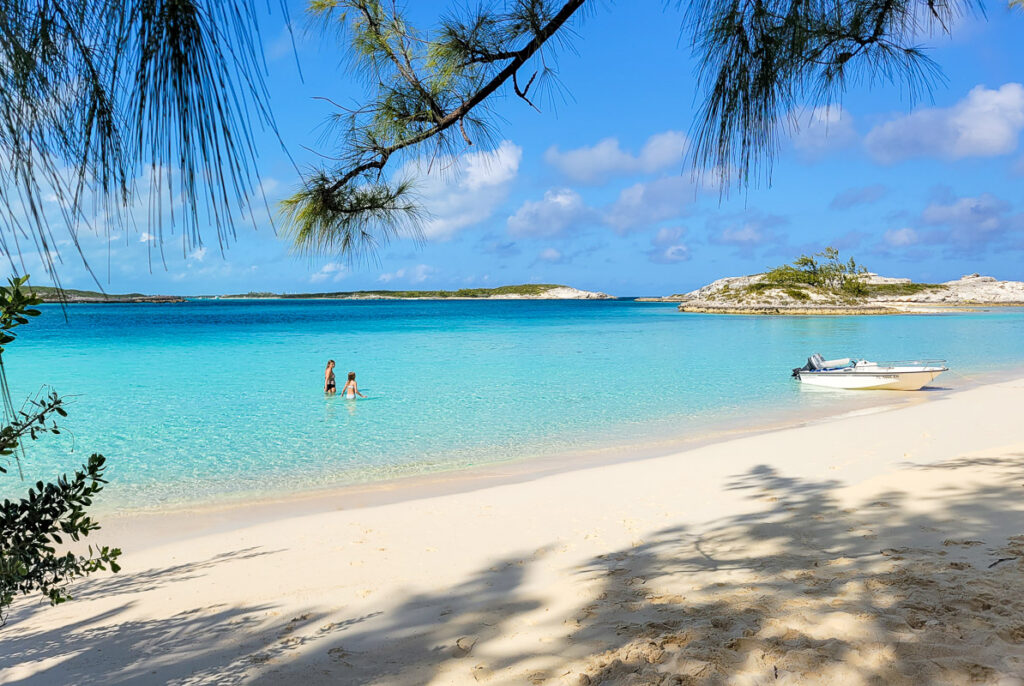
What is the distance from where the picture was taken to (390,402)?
17.9m

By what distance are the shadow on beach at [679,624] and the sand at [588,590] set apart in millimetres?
17

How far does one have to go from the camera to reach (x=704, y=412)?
15.7 m

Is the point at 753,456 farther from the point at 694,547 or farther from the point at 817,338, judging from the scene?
the point at 817,338

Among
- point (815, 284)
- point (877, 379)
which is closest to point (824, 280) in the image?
point (815, 284)

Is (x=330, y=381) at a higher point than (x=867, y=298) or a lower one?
lower

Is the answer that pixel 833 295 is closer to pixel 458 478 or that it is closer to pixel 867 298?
pixel 867 298

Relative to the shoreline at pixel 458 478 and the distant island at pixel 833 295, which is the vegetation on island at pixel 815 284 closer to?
the distant island at pixel 833 295

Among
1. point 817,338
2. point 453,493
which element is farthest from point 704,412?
point 817,338

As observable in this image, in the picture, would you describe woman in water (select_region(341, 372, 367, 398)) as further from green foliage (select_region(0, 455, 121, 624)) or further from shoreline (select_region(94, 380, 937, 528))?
green foliage (select_region(0, 455, 121, 624))

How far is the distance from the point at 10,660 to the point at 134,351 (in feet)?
127

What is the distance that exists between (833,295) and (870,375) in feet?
215

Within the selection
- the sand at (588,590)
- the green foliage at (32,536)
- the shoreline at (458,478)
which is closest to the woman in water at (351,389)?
the shoreline at (458,478)

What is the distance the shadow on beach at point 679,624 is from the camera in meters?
3.04

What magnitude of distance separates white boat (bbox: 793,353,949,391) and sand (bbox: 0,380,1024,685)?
10786 mm
